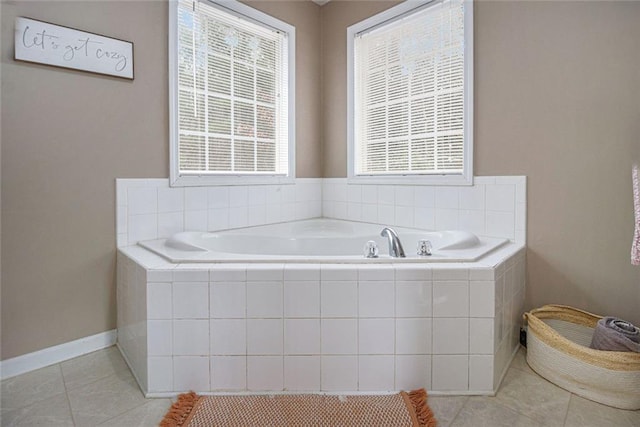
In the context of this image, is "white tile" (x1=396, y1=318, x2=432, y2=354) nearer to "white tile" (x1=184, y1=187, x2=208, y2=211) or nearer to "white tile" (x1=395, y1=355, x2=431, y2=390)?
"white tile" (x1=395, y1=355, x2=431, y2=390)

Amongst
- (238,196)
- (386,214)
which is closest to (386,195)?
(386,214)

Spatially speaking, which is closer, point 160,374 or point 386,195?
point 160,374

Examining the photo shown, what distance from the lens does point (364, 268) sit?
61.0 inches

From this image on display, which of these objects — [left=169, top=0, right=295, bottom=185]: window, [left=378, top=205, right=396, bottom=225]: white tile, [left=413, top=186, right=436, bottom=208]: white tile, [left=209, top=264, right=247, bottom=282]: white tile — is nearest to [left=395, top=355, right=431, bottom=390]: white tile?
[left=209, top=264, right=247, bottom=282]: white tile

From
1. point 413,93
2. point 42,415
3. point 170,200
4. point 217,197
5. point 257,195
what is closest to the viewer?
point 42,415

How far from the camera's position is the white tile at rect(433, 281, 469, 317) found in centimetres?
A: 156

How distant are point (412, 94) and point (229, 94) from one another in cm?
132

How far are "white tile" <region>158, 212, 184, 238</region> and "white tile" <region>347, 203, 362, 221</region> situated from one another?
1.36 metres

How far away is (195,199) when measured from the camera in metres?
2.43

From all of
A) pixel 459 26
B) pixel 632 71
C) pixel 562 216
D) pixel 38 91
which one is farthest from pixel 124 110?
pixel 632 71

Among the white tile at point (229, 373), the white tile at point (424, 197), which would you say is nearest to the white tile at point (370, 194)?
the white tile at point (424, 197)

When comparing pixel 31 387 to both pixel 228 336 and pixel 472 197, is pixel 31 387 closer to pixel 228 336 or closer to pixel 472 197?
pixel 228 336

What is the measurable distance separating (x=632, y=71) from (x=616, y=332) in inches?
48.6

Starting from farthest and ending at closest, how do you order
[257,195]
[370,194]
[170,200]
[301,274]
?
[370,194] < [257,195] < [170,200] < [301,274]
